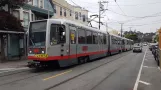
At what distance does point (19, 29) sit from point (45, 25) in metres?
10.2

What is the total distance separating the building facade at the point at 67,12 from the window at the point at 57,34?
23166 mm

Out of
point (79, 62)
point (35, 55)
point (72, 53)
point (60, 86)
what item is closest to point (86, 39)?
point (79, 62)

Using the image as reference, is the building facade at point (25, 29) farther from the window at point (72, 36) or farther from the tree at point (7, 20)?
the window at point (72, 36)

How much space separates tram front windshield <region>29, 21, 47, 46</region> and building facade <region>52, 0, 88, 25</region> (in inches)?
900

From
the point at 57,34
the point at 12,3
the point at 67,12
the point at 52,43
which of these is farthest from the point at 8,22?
the point at 67,12

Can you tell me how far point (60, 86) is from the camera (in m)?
10.4

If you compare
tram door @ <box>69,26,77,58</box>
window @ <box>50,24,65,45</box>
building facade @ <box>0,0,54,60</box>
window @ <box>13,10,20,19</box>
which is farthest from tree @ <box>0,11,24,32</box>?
window @ <box>50,24,65,45</box>

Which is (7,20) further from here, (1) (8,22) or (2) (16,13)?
(2) (16,13)

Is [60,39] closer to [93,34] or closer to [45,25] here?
[45,25]

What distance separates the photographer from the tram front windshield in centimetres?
1539

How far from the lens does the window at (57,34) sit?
15.4m

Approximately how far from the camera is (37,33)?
15695mm

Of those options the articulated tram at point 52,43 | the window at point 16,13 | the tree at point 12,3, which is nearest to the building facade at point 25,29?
the window at point 16,13

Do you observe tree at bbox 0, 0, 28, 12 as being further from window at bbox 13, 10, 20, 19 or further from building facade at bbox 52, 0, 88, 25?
building facade at bbox 52, 0, 88, 25
